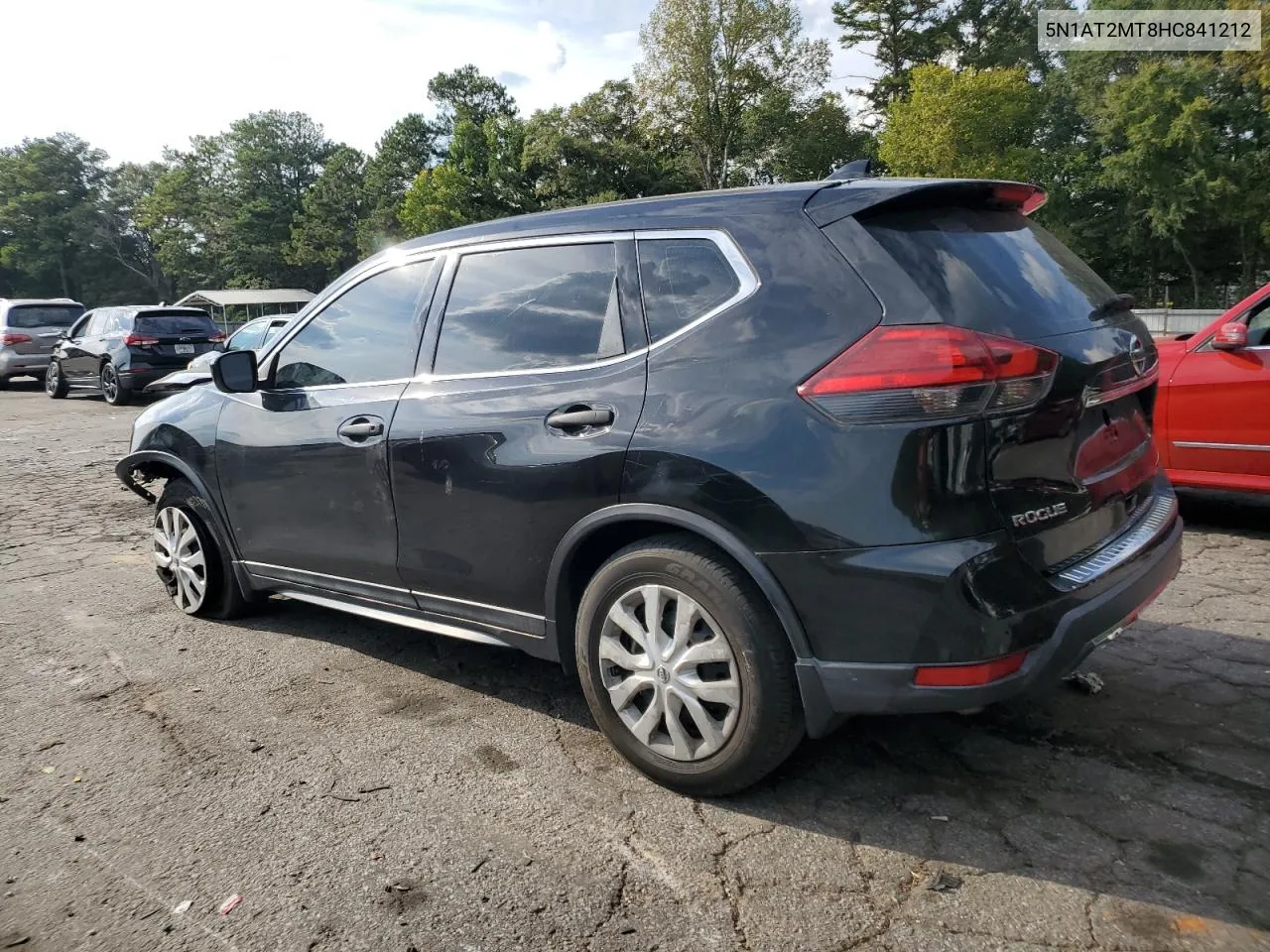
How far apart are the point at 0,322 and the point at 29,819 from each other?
2114 cm

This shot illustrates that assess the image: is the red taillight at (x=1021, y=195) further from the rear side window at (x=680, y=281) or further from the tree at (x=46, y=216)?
the tree at (x=46, y=216)

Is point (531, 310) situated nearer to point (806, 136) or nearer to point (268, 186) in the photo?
point (806, 136)

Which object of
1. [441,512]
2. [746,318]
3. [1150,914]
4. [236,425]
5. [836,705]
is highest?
[746,318]

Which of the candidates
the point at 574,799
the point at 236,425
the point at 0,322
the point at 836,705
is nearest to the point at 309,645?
the point at 236,425

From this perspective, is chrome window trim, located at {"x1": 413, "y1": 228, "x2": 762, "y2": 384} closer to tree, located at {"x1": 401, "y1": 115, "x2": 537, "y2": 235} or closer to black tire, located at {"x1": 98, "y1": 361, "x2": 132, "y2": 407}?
black tire, located at {"x1": 98, "y1": 361, "x2": 132, "y2": 407}

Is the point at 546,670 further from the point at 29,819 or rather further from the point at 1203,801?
the point at 1203,801

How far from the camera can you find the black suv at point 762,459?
2377mm

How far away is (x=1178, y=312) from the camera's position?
3438cm

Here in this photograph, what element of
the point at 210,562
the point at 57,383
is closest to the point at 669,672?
the point at 210,562

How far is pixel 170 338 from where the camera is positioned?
16781mm

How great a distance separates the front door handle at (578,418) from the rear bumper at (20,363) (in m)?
20.8

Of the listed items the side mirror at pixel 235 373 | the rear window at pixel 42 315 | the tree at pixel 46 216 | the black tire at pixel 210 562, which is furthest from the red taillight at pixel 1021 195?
the tree at pixel 46 216

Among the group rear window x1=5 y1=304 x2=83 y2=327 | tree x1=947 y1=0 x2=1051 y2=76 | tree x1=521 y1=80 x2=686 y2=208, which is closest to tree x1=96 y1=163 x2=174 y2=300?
tree x1=521 y1=80 x2=686 y2=208

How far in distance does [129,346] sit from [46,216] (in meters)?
91.3
